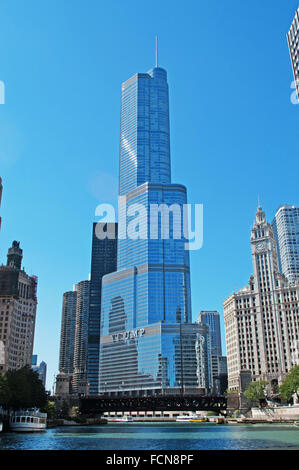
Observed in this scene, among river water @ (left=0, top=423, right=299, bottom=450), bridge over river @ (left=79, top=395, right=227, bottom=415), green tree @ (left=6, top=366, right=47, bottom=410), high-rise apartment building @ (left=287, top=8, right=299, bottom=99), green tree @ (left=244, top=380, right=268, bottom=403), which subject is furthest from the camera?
bridge over river @ (left=79, top=395, right=227, bottom=415)

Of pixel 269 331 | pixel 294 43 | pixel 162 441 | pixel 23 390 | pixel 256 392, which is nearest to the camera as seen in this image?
pixel 162 441

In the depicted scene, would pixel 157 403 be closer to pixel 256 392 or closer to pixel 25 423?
pixel 256 392

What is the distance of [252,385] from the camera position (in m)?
155

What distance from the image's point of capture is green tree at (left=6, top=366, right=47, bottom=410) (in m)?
102

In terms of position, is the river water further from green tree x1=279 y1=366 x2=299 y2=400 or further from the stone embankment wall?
green tree x1=279 y1=366 x2=299 y2=400

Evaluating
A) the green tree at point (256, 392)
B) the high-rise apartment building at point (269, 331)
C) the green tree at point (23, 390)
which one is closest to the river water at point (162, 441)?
the green tree at point (23, 390)

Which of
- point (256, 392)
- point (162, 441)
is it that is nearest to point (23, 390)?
point (162, 441)

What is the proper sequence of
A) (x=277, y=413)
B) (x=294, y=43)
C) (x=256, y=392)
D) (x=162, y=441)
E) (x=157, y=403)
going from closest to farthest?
(x=162, y=441) → (x=294, y=43) → (x=277, y=413) → (x=256, y=392) → (x=157, y=403)

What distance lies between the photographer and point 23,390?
340 feet

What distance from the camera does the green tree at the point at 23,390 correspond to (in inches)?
4023

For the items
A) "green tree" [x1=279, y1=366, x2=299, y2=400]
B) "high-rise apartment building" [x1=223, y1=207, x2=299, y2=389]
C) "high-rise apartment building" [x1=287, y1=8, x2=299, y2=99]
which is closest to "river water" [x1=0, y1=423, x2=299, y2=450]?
"green tree" [x1=279, y1=366, x2=299, y2=400]
